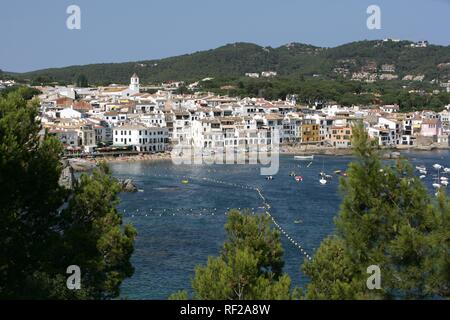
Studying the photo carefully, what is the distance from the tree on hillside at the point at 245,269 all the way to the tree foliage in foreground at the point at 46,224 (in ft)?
1.67

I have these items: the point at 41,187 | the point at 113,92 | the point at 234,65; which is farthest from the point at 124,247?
the point at 234,65

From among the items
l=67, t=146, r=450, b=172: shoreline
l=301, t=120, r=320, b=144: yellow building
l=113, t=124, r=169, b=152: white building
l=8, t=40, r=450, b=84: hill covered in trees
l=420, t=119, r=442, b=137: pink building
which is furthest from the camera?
l=8, t=40, r=450, b=84: hill covered in trees

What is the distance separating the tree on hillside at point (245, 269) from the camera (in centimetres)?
257

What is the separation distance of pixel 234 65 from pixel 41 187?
43618 mm

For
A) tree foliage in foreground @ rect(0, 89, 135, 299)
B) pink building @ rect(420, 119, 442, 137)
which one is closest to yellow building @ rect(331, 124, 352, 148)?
pink building @ rect(420, 119, 442, 137)

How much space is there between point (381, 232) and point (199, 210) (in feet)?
20.7

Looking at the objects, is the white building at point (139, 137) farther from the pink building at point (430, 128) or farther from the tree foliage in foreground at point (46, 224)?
the tree foliage in foreground at point (46, 224)

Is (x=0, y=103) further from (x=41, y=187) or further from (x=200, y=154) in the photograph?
(x=200, y=154)

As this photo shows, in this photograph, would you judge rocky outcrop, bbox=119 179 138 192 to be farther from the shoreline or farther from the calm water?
the shoreline

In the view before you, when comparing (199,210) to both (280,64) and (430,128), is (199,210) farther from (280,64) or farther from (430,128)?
(280,64)

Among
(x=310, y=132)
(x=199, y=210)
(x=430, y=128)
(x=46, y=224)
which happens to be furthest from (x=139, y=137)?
(x=46, y=224)

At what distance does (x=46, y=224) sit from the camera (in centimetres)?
308

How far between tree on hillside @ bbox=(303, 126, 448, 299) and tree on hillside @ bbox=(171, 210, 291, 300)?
22cm

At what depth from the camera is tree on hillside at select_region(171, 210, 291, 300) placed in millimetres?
2570
